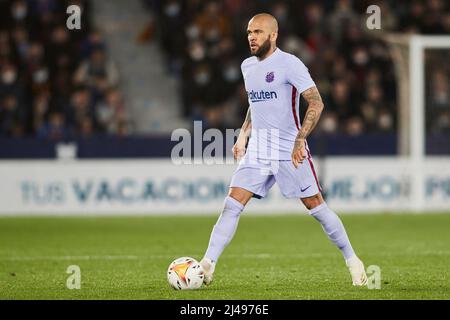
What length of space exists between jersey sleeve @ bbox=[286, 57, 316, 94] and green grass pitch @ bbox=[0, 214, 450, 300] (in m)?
1.61

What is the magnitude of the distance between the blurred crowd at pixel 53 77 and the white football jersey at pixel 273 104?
10473 mm

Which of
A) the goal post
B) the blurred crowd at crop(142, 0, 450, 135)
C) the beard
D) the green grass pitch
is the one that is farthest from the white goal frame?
the beard

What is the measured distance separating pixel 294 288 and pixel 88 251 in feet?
14.5

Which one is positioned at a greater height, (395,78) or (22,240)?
(395,78)

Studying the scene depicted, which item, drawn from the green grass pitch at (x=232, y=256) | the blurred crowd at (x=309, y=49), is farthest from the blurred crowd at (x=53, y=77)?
the green grass pitch at (x=232, y=256)

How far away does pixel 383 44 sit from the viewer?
21625 mm

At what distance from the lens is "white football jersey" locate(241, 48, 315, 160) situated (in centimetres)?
893

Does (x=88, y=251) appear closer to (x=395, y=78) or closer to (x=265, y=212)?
(x=265, y=212)

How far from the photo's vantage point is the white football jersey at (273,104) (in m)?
8.93

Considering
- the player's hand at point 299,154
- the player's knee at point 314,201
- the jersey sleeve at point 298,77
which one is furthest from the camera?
the player's knee at point 314,201

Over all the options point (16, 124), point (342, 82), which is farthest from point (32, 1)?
point (342, 82)

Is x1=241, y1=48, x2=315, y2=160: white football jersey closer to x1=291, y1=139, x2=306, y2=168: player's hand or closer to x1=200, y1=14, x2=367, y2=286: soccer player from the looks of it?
x1=200, y1=14, x2=367, y2=286: soccer player

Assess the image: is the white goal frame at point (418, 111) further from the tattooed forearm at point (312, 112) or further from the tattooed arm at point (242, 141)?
the tattooed forearm at point (312, 112)

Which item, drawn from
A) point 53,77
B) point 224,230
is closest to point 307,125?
point 224,230
